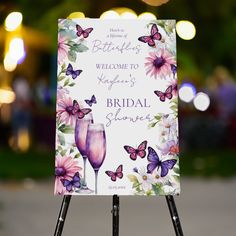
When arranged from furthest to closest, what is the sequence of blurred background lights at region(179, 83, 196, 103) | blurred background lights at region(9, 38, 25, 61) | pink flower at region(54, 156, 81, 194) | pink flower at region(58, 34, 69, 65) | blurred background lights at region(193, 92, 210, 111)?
blurred background lights at region(9, 38, 25, 61) → blurred background lights at region(179, 83, 196, 103) → blurred background lights at region(193, 92, 210, 111) → pink flower at region(58, 34, 69, 65) → pink flower at region(54, 156, 81, 194)

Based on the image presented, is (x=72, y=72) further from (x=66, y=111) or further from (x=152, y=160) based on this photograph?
(x=152, y=160)

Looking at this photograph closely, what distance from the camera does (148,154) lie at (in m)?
5.16

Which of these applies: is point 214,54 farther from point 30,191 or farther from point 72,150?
point 72,150

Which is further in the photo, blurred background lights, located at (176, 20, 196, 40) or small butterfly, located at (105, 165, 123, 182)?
blurred background lights, located at (176, 20, 196, 40)

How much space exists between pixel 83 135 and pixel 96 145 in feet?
0.32

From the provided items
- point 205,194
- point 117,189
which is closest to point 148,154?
point 117,189

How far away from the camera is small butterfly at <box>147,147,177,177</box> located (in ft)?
16.9

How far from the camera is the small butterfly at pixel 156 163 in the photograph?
5.16m

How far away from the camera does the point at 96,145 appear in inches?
202

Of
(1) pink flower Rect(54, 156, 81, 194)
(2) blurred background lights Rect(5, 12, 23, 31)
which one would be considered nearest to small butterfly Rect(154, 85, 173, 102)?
(1) pink flower Rect(54, 156, 81, 194)

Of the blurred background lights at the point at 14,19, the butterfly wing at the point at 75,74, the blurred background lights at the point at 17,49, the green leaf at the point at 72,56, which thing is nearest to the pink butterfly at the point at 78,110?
the butterfly wing at the point at 75,74

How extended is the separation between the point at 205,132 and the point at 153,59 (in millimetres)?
12198

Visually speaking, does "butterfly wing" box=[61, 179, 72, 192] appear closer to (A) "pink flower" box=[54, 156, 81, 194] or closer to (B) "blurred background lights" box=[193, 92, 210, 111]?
(A) "pink flower" box=[54, 156, 81, 194]

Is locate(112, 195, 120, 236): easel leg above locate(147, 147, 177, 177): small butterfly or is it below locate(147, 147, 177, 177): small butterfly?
below
